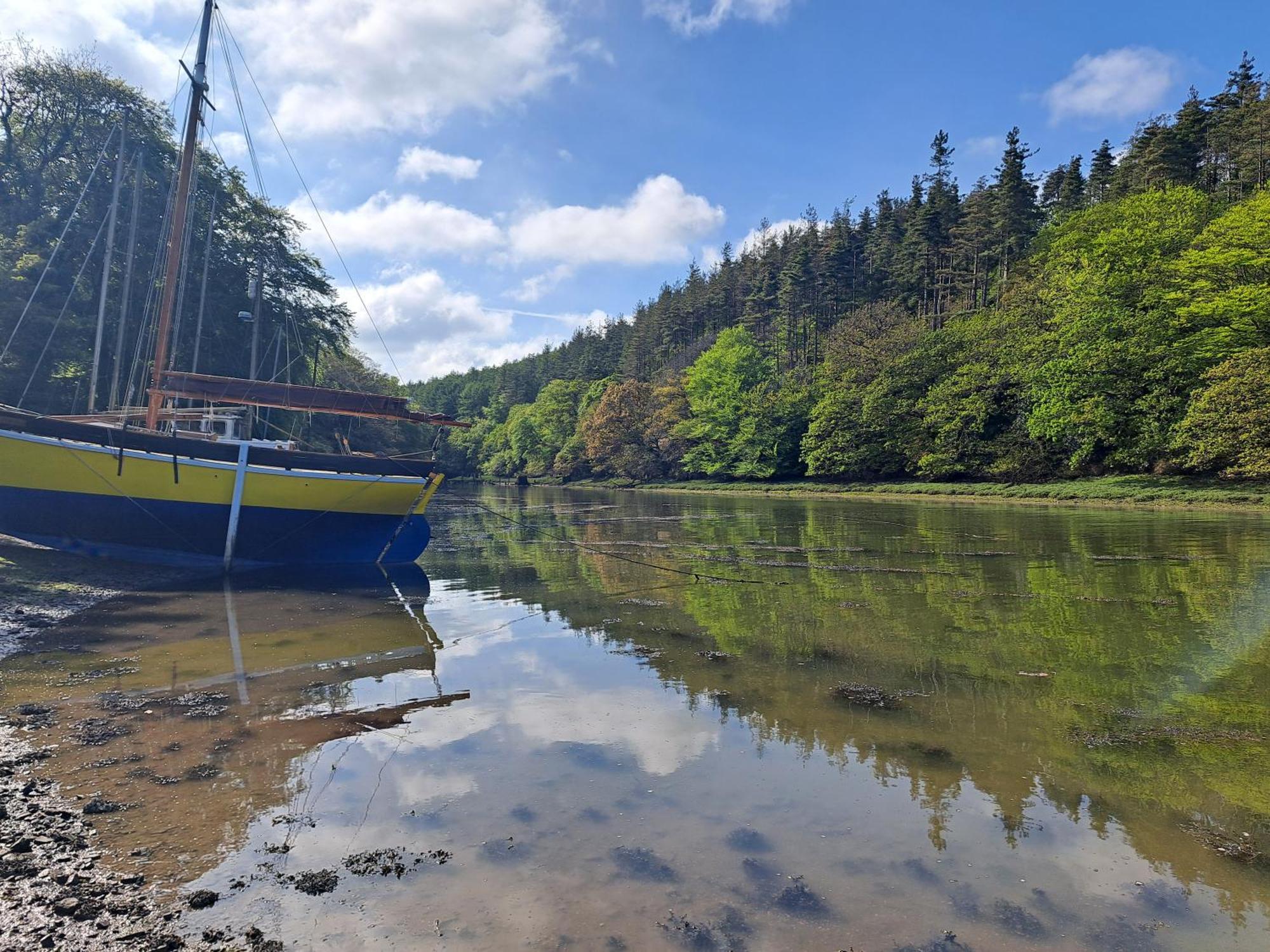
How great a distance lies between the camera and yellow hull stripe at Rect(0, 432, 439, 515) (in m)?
14.5

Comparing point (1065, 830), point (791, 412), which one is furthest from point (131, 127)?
point (791, 412)

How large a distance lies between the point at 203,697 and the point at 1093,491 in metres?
40.0

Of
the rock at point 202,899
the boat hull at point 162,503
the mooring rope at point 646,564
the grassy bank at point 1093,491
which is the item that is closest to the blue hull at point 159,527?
the boat hull at point 162,503

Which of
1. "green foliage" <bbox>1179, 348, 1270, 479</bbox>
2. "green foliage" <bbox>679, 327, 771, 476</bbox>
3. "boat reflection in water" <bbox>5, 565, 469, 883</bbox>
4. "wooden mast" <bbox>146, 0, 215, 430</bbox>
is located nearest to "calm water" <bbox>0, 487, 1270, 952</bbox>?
"boat reflection in water" <bbox>5, 565, 469, 883</bbox>

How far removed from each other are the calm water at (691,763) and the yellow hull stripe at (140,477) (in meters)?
3.11

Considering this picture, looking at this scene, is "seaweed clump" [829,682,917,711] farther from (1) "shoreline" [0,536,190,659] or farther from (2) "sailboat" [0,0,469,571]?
(2) "sailboat" [0,0,469,571]

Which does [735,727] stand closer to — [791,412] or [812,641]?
[812,641]

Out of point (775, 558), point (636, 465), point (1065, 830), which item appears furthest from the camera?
point (636, 465)

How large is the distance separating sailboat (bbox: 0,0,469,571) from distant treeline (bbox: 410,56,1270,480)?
3522 cm

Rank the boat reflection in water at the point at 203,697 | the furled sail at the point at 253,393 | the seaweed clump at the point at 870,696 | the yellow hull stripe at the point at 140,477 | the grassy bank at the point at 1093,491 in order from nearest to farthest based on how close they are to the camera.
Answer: the boat reflection in water at the point at 203,697, the seaweed clump at the point at 870,696, the yellow hull stripe at the point at 140,477, the furled sail at the point at 253,393, the grassy bank at the point at 1093,491

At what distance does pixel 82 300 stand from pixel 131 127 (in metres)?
9.42

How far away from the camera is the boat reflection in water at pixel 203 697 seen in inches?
186

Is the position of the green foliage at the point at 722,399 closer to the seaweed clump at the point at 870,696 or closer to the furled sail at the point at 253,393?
the furled sail at the point at 253,393

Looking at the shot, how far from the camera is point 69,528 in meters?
15.1
